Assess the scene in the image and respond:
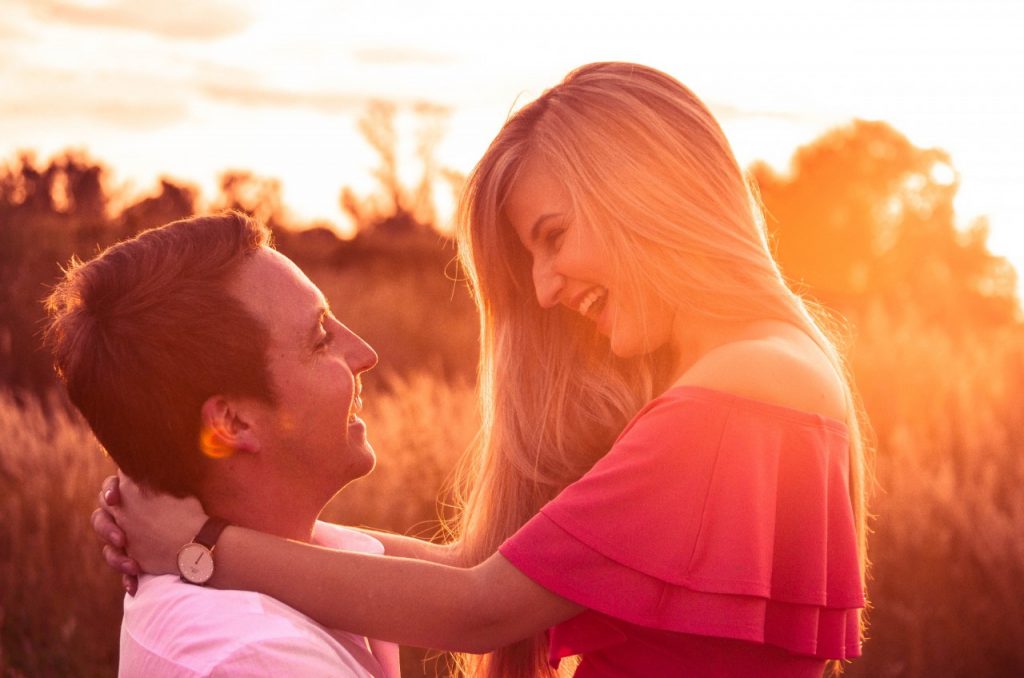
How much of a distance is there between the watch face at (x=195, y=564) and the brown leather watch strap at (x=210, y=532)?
1.5 inches

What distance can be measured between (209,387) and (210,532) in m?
0.34

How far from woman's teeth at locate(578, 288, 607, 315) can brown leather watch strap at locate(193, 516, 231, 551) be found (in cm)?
129

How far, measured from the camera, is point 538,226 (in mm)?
3473

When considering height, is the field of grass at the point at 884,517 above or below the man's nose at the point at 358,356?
below

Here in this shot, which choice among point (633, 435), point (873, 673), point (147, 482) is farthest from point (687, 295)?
point (873, 673)

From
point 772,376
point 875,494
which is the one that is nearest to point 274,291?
point 772,376

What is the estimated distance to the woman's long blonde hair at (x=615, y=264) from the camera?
10.4ft

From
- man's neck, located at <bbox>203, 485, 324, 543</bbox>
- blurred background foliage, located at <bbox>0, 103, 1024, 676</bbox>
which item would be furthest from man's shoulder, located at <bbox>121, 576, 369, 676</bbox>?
blurred background foliage, located at <bbox>0, 103, 1024, 676</bbox>

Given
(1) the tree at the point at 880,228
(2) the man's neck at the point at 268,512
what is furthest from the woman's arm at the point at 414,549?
(1) the tree at the point at 880,228

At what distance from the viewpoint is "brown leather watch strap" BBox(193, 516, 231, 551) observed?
104 inches

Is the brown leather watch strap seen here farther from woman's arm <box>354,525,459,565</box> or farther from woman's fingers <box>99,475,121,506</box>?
woman's arm <box>354,525,459,565</box>

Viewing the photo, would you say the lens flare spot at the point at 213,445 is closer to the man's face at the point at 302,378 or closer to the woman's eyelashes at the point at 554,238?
the man's face at the point at 302,378

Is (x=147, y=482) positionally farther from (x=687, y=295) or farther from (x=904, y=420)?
(x=904, y=420)

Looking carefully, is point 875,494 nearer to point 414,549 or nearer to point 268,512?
point 414,549
